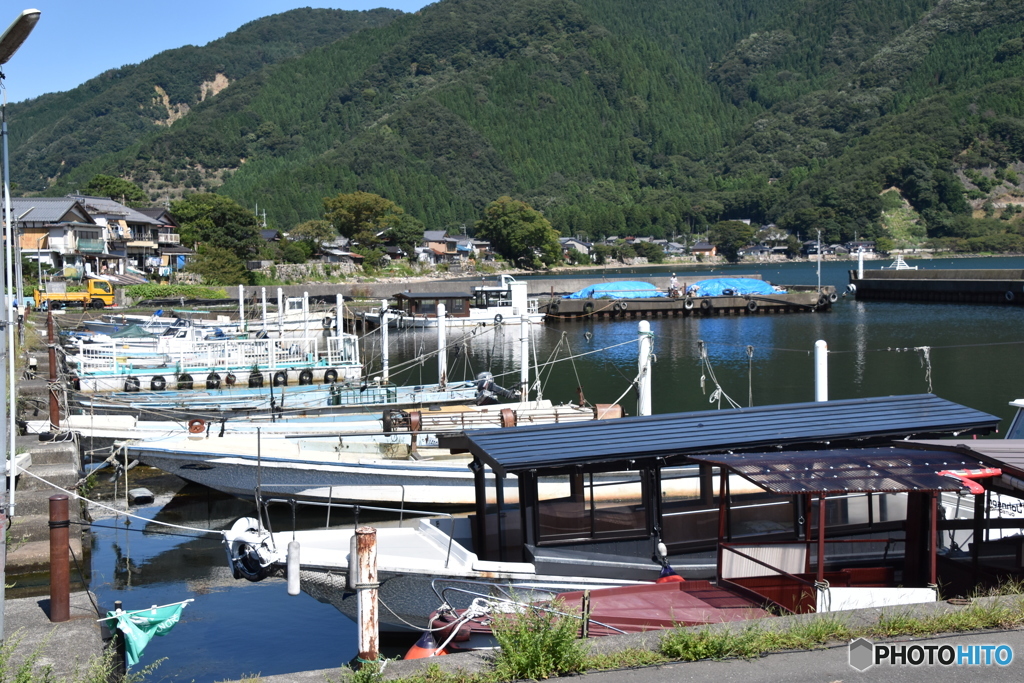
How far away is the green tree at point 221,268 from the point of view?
254 feet

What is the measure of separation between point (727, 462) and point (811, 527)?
4.71 ft

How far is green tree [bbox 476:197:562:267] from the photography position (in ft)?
456

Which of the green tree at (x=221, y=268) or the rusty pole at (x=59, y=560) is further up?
the green tree at (x=221, y=268)

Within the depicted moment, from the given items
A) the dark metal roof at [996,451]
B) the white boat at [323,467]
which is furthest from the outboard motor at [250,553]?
the dark metal roof at [996,451]

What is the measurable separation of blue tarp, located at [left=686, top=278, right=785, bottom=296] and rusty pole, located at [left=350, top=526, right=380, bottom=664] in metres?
69.0

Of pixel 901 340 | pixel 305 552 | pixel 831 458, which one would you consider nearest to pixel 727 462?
pixel 831 458

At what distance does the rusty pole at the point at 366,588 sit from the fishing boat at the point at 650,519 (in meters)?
2.27

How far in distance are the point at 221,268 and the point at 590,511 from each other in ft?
240

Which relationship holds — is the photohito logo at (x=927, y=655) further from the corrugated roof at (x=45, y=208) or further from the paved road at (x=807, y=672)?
the corrugated roof at (x=45, y=208)

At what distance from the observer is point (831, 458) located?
1051cm

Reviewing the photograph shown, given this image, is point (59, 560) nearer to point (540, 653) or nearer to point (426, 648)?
point (426, 648)

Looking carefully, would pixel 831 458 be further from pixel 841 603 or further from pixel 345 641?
pixel 345 641

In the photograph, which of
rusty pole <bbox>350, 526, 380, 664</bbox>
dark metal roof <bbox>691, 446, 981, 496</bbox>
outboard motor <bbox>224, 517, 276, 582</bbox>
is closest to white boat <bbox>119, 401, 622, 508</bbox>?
outboard motor <bbox>224, 517, 276, 582</bbox>

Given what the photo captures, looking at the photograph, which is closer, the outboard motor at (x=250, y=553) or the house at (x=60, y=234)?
the outboard motor at (x=250, y=553)
